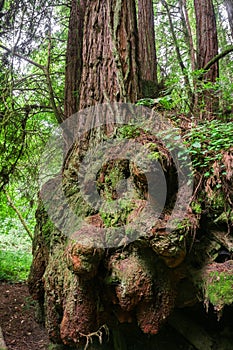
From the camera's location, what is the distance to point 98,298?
3199 millimetres

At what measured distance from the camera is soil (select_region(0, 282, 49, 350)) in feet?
17.4

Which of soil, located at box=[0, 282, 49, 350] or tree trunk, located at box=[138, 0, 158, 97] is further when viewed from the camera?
tree trunk, located at box=[138, 0, 158, 97]

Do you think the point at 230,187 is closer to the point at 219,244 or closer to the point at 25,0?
the point at 219,244

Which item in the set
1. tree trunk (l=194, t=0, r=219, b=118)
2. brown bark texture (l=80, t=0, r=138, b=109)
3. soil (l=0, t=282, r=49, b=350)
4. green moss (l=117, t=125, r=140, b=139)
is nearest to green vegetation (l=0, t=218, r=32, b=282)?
soil (l=0, t=282, r=49, b=350)

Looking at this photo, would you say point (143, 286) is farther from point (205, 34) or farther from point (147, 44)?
point (205, 34)

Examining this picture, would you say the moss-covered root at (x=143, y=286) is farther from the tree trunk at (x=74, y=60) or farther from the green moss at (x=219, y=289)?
the tree trunk at (x=74, y=60)

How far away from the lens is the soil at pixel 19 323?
5301 mm

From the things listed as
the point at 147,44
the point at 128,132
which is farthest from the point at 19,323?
the point at 147,44

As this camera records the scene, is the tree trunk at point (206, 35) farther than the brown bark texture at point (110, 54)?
Yes

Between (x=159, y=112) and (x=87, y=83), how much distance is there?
101 cm

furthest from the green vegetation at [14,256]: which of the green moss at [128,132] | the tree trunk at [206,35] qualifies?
the tree trunk at [206,35]

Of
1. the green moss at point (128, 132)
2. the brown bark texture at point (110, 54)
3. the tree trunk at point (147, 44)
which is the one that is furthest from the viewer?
the tree trunk at point (147, 44)

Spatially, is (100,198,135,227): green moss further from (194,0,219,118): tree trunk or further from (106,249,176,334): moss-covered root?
(194,0,219,118): tree trunk

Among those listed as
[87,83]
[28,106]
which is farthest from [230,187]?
[28,106]
